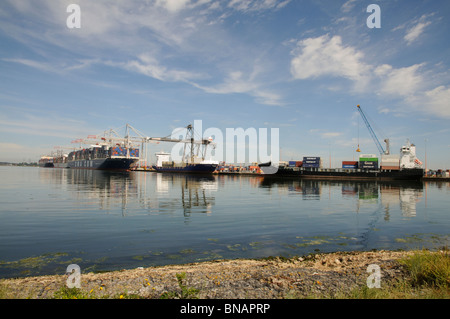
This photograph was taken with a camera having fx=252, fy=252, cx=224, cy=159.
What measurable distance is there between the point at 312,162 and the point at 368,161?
1928cm

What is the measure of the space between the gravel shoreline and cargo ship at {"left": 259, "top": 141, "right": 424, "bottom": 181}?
88683 mm

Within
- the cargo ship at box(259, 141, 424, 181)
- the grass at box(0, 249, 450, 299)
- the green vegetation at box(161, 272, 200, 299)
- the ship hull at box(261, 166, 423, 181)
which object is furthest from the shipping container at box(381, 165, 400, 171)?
the green vegetation at box(161, 272, 200, 299)

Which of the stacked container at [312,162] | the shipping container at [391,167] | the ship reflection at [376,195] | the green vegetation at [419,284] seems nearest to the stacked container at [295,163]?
the stacked container at [312,162]

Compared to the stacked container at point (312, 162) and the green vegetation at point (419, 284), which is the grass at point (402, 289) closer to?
the green vegetation at point (419, 284)

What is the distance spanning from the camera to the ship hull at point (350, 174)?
8312cm

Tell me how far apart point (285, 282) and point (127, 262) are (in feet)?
Result: 20.9

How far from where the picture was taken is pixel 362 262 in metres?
9.71

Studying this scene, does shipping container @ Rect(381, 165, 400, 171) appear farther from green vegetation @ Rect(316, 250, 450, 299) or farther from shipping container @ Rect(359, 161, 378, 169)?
green vegetation @ Rect(316, 250, 450, 299)

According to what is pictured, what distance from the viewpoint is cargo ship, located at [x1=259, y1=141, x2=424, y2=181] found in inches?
3312

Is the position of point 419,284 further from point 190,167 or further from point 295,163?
point 190,167

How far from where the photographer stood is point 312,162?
99.4 m

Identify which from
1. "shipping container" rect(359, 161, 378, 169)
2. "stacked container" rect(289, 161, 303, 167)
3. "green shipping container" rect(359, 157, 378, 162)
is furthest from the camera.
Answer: "stacked container" rect(289, 161, 303, 167)
